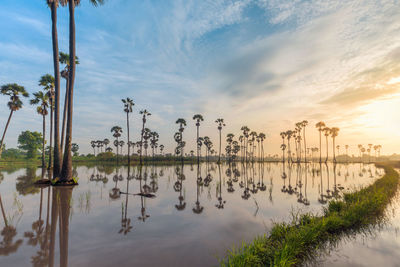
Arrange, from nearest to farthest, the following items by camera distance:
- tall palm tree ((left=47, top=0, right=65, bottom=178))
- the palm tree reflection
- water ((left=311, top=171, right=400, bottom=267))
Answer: water ((left=311, top=171, right=400, bottom=267)), the palm tree reflection, tall palm tree ((left=47, top=0, right=65, bottom=178))

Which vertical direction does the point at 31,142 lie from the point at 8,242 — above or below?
above

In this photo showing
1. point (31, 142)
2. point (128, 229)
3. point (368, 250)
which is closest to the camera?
point (368, 250)

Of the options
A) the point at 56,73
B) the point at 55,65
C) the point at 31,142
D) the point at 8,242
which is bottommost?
the point at 8,242

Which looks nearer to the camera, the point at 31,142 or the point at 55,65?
the point at 55,65

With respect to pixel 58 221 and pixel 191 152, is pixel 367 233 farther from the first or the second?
pixel 191 152

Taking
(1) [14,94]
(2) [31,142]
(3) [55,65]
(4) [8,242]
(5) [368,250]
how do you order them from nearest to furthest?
(5) [368,250] < (4) [8,242] < (3) [55,65] < (1) [14,94] < (2) [31,142]

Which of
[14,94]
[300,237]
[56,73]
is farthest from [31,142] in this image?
[300,237]

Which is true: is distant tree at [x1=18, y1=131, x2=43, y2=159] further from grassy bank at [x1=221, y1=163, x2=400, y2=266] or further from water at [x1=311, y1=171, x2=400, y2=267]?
water at [x1=311, y1=171, x2=400, y2=267]

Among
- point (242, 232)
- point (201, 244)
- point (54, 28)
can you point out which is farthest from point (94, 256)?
point (54, 28)

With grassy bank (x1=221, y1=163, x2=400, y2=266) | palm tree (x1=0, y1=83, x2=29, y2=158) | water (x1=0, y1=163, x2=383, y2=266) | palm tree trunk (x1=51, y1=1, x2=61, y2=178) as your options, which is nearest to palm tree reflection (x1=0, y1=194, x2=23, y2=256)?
water (x1=0, y1=163, x2=383, y2=266)

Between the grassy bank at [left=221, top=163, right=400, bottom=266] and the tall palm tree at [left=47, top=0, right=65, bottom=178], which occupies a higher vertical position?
the tall palm tree at [left=47, top=0, right=65, bottom=178]

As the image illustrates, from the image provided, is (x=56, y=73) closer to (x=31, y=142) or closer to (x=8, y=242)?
(x=8, y=242)

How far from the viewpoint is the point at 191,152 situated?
195125 millimetres

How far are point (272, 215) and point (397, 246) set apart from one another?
496 centimetres
